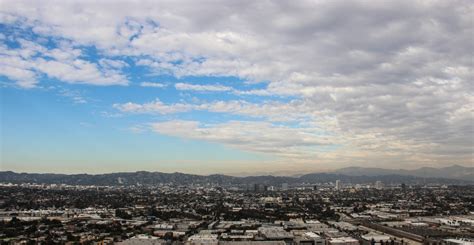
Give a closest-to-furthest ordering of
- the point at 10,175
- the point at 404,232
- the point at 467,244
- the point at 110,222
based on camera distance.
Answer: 1. the point at 467,244
2. the point at 404,232
3. the point at 110,222
4. the point at 10,175

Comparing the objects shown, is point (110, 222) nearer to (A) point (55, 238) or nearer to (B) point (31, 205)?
(A) point (55, 238)

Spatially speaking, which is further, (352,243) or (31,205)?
(31,205)

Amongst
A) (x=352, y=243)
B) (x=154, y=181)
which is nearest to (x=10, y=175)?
(x=154, y=181)

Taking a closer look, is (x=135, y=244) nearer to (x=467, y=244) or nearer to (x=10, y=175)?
(x=467, y=244)

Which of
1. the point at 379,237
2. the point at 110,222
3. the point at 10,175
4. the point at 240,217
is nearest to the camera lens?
the point at 379,237

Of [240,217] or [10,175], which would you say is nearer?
[240,217]

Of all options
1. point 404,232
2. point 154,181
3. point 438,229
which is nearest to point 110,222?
point 404,232

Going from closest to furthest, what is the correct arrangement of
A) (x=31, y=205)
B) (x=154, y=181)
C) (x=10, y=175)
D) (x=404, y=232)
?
1. (x=404, y=232)
2. (x=31, y=205)
3. (x=10, y=175)
4. (x=154, y=181)

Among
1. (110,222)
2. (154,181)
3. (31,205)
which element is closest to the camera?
(110,222)
